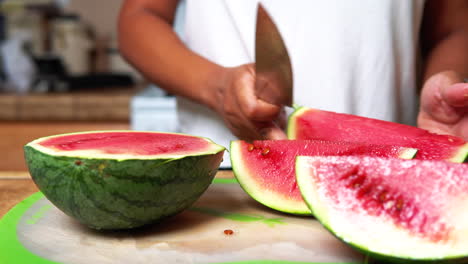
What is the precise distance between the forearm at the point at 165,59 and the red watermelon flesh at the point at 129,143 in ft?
1.37

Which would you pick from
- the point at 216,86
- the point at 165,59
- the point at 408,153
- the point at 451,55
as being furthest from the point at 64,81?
the point at 408,153

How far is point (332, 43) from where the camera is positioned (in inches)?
59.0

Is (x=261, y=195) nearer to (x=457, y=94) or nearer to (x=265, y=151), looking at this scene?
(x=265, y=151)

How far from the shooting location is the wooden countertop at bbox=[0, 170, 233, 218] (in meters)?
1.01

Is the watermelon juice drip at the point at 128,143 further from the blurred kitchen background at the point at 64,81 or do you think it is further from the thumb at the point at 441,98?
the blurred kitchen background at the point at 64,81

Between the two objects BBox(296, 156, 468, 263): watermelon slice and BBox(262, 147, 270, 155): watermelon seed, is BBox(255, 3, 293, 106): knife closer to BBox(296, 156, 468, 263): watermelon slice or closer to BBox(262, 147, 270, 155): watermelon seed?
BBox(262, 147, 270, 155): watermelon seed

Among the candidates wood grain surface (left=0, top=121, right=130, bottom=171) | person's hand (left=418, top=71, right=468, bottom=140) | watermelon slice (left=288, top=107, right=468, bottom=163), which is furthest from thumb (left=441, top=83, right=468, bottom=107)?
wood grain surface (left=0, top=121, right=130, bottom=171)

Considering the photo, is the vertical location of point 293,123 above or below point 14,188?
above

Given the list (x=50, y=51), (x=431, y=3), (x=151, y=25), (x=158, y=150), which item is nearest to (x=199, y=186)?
(x=158, y=150)

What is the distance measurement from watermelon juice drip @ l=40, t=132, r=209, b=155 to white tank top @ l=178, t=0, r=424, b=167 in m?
0.68

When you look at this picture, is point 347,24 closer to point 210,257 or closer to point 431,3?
point 431,3

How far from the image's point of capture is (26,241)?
79 cm

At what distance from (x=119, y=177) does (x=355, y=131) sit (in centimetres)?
66

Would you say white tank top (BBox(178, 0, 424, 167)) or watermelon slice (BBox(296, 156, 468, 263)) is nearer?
watermelon slice (BBox(296, 156, 468, 263))
